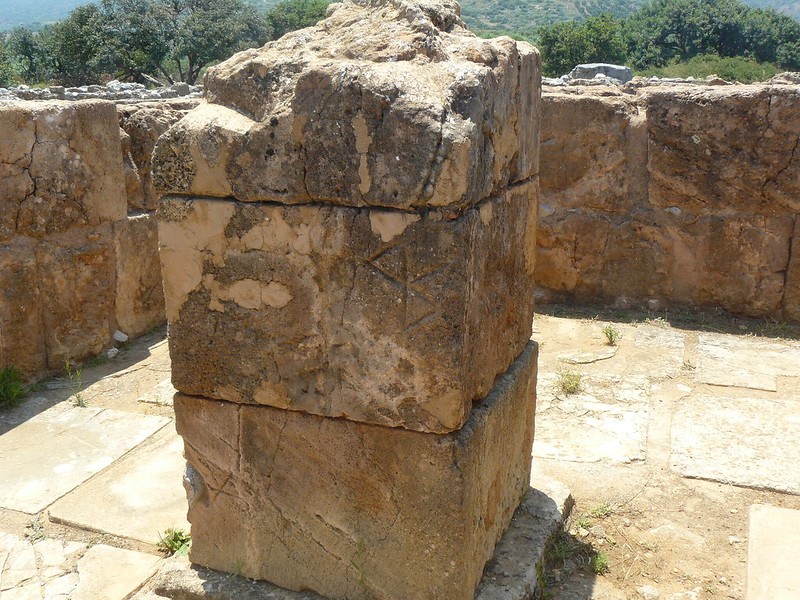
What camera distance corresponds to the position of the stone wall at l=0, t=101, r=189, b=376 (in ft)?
15.0

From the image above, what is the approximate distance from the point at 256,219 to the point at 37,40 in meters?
39.2

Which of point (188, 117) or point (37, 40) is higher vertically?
point (37, 40)

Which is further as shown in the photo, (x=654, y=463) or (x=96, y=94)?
(x=96, y=94)

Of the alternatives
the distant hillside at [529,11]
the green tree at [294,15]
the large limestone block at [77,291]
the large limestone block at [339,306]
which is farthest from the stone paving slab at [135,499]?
the distant hillside at [529,11]

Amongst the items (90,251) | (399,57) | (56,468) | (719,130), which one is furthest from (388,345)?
(719,130)

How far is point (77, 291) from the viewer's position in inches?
196

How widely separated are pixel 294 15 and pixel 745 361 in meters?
47.3

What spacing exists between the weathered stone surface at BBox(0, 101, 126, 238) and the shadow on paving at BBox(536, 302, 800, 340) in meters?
3.11

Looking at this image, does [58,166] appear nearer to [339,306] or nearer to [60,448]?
[60,448]

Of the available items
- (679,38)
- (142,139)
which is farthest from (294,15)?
(142,139)

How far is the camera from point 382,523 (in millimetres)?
2430

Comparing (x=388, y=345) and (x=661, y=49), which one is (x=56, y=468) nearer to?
(x=388, y=345)

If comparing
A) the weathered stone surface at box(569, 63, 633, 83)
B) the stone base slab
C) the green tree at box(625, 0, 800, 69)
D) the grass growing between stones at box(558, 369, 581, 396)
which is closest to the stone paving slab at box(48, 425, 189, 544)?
the stone base slab

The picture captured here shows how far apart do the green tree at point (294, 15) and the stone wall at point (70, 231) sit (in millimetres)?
41042
